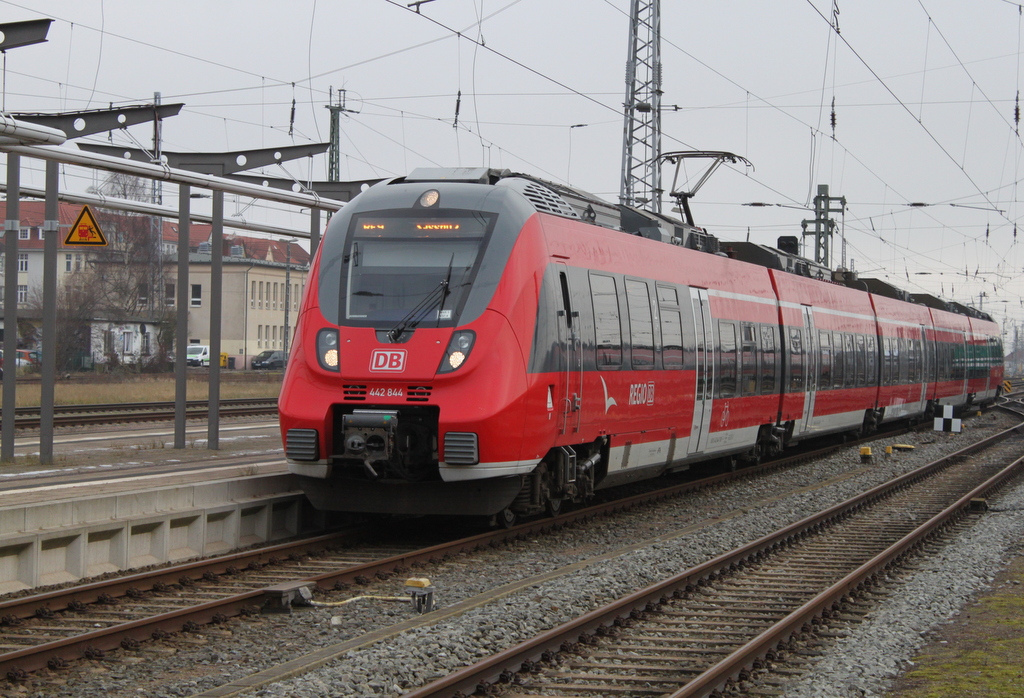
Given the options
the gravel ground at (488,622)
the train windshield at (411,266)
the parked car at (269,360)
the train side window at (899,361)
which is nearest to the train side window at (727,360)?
the gravel ground at (488,622)

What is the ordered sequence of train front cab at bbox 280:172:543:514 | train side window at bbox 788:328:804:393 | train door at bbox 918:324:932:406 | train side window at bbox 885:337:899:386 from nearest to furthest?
train front cab at bbox 280:172:543:514
train side window at bbox 788:328:804:393
train side window at bbox 885:337:899:386
train door at bbox 918:324:932:406

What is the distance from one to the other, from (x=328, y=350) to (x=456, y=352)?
130cm

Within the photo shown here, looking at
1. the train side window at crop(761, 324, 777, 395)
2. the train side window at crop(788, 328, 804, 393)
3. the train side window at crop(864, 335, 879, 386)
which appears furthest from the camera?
the train side window at crop(864, 335, 879, 386)

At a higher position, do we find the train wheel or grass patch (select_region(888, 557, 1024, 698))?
the train wheel

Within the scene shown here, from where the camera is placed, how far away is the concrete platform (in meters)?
8.85

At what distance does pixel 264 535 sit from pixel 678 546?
4254 millimetres

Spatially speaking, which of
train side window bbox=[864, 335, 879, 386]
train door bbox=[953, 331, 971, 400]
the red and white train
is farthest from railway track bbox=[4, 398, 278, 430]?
train door bbox=[953, 331, 971, 400]

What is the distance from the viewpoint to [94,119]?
1487 cm

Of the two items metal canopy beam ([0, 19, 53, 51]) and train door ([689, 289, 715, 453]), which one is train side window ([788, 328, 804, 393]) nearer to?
train door ([689, 289, 715, 453])

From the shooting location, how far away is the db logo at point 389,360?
34.9 ft

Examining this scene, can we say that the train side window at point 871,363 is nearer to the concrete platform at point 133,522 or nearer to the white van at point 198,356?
the concrete platform at point 133,522

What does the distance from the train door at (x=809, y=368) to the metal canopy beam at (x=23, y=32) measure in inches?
559

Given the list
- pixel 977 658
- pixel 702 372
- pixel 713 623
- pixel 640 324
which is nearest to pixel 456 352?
pixel 713 623

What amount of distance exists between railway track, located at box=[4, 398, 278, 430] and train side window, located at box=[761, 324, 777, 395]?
10.7m
